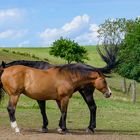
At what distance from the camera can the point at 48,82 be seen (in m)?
12.5

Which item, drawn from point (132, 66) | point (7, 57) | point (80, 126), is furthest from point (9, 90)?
point (7, 57)

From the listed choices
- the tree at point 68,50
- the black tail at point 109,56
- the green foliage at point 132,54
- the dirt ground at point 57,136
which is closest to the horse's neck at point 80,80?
the black tail at point 109,56

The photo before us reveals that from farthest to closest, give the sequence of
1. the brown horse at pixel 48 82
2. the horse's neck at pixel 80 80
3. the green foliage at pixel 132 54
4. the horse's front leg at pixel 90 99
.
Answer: the green foliage at pixel 132 54 → the horse's front leg at pixel 90 99 → the horse's neck at pixel 80 80 → the brown horse at pixel 48 82

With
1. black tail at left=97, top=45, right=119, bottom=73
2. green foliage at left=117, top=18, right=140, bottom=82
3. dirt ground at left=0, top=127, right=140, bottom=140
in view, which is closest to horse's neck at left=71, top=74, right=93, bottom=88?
black tail at left=97, top=45, right=119, bottom=73

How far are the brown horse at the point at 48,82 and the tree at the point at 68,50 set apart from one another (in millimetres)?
57610

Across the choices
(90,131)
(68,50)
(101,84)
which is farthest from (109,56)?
(68,50)

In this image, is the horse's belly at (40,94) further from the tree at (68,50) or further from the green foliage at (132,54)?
the tree at (68,50)

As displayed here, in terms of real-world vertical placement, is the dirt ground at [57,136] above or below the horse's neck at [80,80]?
below

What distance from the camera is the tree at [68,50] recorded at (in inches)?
2805

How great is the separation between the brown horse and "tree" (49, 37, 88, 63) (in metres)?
57.6

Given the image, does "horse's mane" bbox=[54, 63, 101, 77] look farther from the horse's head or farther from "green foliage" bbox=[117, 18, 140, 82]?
"green foliage" bbox=[117, 18, 140, 82]

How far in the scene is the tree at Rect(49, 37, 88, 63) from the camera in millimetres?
71250

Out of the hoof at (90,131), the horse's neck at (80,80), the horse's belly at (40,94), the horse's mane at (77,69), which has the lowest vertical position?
the hoof at (90,131)

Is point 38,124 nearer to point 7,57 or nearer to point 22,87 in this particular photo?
point 22,87
